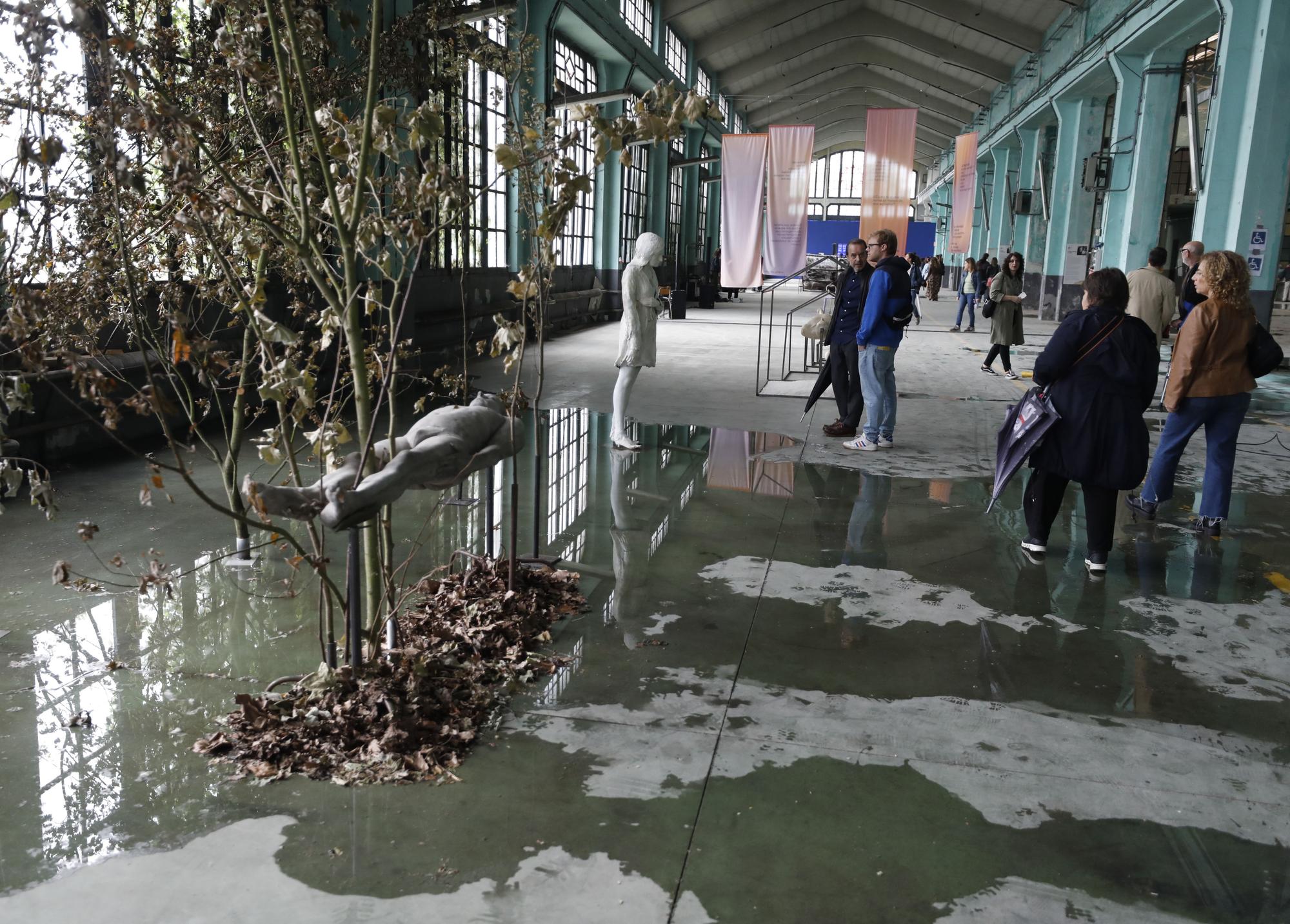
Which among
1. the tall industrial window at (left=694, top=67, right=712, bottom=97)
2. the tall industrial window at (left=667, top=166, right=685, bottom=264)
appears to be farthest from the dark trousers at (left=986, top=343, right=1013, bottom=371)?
the tall industrial window at (left=694, top=67, right=712, bottom=97)

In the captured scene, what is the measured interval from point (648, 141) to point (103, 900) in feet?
9.68

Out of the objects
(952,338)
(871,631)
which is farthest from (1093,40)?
(871,631)

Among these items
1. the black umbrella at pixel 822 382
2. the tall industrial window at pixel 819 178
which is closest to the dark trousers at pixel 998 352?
the black umbrella at pixel 822 382

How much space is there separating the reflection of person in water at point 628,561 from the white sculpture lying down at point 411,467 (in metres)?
0.95

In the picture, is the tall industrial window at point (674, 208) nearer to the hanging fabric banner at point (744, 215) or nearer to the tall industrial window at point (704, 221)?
the tall industrial window at point (704, 221)

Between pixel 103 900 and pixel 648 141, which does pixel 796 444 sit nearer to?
pixel 648 141

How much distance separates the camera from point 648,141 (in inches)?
143

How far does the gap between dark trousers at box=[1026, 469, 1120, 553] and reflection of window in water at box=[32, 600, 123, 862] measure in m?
4.39

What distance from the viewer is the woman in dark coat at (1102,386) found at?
4.71 metres

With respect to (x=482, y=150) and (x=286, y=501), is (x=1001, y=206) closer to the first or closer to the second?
(x=482, y=150)

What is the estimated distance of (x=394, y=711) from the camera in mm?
3170

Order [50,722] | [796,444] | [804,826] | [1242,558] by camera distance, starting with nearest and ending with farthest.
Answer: [804,826], [50,722], [1242,558], [796,444]

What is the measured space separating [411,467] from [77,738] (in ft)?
4.62

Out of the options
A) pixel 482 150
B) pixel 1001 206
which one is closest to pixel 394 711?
pixel 482 150
